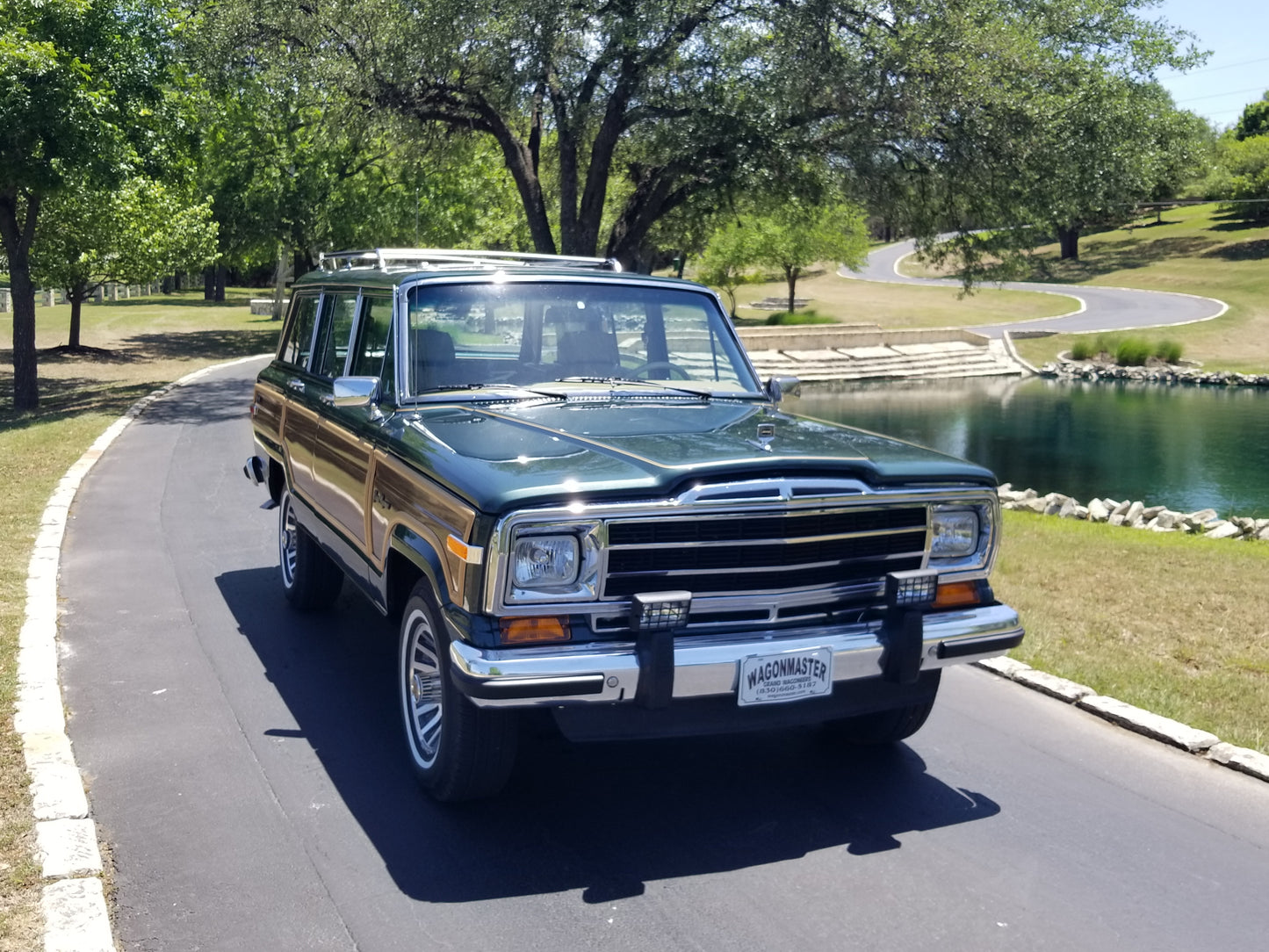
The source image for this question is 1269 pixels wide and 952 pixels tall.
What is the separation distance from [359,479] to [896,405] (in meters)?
28.6

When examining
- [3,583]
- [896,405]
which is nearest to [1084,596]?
[3,583]

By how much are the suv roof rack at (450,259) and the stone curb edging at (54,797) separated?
2.78 metres

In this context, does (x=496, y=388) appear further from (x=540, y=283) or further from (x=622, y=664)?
(x=622, y=664)

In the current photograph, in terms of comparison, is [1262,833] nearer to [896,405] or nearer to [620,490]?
[620,490]

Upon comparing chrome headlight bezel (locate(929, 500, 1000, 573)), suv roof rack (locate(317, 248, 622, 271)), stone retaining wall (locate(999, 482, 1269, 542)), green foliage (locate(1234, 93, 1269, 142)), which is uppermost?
green foliage (locate(1234, 93, 1269, 142))

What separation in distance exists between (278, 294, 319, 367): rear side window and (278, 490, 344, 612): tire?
87cm

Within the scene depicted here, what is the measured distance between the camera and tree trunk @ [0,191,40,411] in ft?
61.5

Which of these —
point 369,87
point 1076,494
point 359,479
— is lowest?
point 1076,494

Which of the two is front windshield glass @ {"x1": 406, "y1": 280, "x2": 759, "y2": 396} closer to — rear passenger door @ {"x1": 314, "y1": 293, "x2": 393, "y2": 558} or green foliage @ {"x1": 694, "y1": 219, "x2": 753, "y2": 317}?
rear passenger door @ {"x1": 314, "y1": 293, "x2": 393, "y2": 558}

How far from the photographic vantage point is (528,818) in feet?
15.5

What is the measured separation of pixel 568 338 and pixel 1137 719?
3409 mm

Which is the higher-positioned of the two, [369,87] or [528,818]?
[369,87]

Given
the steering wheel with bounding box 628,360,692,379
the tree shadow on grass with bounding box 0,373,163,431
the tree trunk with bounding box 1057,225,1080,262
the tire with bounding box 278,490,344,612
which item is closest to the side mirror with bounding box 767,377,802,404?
the steering wheel with bounding box 628,360,692,379

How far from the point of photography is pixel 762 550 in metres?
4.46
